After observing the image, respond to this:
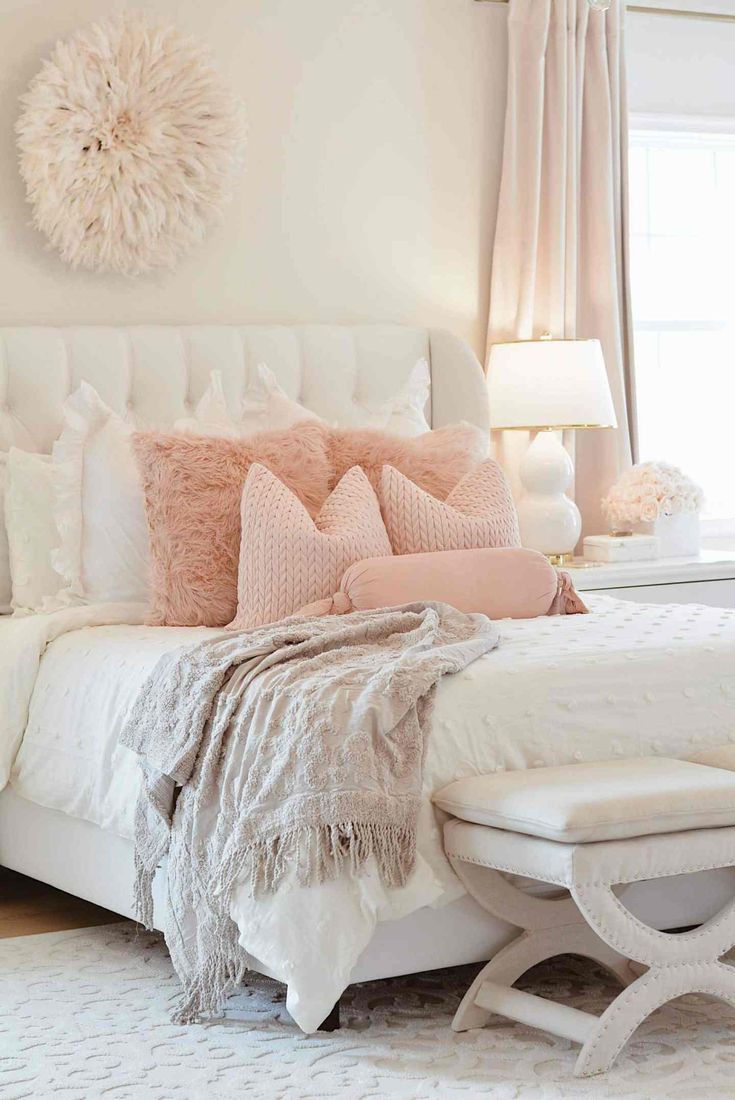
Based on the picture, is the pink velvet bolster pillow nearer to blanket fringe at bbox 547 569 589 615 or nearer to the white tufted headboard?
blanket fringe at bbox 547 569 589 615

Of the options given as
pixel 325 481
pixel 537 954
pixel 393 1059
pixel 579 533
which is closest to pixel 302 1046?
pixel 393 1059

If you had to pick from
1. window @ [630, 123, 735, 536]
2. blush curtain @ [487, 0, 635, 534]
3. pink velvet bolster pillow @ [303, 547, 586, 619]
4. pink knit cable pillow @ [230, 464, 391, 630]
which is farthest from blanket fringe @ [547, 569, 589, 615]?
window @ [630, 123, 735, 536]

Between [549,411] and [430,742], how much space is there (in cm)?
198

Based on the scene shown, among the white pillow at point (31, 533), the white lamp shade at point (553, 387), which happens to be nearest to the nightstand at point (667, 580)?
the white lamp shade at point (553, 387)

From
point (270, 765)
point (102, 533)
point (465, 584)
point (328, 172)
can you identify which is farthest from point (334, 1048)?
point (328, 172)

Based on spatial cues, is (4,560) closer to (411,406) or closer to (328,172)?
(411,406)

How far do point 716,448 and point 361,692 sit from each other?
10.0 feet

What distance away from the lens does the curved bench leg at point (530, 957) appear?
8.07 feet

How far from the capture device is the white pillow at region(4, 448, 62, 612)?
3.56 m

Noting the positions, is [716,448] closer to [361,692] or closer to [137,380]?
[137,380]

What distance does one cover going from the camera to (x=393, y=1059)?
2342 millimetres

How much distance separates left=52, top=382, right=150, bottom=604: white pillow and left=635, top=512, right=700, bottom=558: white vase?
5.39 feet

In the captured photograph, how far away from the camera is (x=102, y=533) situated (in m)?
3.51

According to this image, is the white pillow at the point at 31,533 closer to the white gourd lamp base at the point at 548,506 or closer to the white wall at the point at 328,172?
the white wall at the point at 328,172
